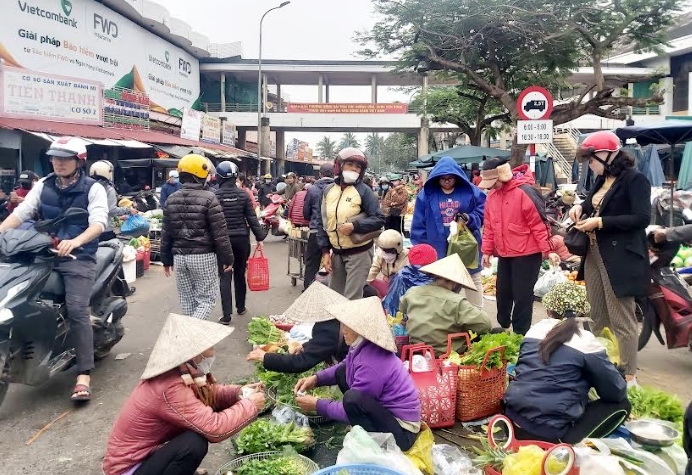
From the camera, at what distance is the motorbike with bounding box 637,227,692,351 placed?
4997 millimetres

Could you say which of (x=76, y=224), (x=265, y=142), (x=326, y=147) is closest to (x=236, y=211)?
(x=76, y=224)

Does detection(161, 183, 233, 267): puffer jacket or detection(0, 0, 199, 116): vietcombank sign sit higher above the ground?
detection(0, 0, 199, 116): vietcombank sign

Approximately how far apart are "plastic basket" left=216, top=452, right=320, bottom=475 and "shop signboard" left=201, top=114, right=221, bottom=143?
24.9 metres

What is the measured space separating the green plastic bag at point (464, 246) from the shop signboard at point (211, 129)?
2310 centimetres

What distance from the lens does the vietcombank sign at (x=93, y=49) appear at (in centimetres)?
2098

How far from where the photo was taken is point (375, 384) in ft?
9.97

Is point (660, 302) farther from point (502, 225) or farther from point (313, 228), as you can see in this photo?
point (313, 228)

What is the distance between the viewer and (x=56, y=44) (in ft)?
75.4

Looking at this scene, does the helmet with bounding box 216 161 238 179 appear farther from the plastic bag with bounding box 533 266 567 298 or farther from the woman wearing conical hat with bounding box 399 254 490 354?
the plastic bag with bounding box 533 266 567 298

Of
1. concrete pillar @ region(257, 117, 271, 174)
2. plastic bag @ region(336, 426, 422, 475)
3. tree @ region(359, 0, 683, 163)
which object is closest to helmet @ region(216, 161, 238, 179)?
plastic bag @ region(336, 426, 422, 475)

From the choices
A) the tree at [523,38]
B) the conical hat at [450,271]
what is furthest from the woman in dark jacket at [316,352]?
the tree at [523,38]

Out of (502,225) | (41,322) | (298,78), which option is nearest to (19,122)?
(41,322)

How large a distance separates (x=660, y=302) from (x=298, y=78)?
37041mm

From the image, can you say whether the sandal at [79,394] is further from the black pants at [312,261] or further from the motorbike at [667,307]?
the motorbike at [667,307]
